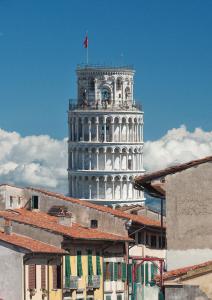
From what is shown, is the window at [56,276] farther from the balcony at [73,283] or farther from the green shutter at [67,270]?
the balcony at [73,283]

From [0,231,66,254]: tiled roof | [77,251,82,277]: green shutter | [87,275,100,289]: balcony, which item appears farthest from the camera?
[87,275,100,289]: balcony

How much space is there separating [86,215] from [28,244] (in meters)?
22.0

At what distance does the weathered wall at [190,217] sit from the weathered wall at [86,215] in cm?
4948

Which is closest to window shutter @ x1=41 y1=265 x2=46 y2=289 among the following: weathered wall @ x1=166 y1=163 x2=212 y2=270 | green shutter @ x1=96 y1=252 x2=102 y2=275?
green shutter @ x1=96 y1=252 x2=102 y2=275

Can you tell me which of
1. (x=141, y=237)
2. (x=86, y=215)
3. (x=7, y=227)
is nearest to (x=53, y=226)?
(x=7, y=227)

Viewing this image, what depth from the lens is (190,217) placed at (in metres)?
33.2

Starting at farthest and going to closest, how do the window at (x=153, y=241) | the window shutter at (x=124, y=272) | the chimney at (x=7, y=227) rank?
the window at (x=153, y=241), the window shutter at (x=124, y=272), the chimney at (x=7, y=227)

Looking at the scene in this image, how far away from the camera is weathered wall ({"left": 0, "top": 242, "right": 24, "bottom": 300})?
197 feet

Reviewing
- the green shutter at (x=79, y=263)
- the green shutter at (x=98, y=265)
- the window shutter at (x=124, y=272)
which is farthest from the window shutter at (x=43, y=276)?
the window shutter at (x=124, y=272)

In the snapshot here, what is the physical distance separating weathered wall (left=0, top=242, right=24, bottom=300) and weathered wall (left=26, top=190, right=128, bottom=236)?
22343 mm

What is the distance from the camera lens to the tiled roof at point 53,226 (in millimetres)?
71056

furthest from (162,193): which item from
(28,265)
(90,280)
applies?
(90,280)

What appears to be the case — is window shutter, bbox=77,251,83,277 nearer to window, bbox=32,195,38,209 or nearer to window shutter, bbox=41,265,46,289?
window shutter, bbox=41,265,46,289

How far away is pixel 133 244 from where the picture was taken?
8162cm
